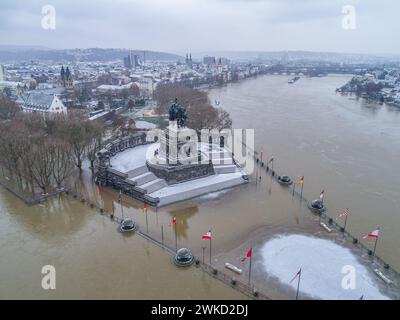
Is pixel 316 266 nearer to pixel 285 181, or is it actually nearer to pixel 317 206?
pixel 317 206

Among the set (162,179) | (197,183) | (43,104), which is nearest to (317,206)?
(197,183)

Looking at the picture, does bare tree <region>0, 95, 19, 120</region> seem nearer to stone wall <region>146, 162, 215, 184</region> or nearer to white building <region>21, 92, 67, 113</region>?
white building <region>21, 92, 67, 113</region>

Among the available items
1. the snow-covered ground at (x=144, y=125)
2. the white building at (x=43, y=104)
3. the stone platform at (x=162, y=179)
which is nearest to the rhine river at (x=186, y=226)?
the stone platform at (x=162, y=179)

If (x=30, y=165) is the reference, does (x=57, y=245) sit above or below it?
below

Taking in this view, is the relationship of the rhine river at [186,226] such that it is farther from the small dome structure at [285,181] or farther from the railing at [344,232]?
the small dome structure at [285,181]
